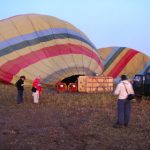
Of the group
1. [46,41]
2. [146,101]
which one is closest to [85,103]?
[146,101]

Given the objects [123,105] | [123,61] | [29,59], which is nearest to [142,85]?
[123,105]

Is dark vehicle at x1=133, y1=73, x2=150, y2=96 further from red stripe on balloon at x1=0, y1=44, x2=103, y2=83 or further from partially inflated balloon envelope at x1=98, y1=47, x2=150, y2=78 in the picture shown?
partially inflated balloon envelope at x1=98, y1=47, x2=150, y2=78

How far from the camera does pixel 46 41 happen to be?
2717 cm

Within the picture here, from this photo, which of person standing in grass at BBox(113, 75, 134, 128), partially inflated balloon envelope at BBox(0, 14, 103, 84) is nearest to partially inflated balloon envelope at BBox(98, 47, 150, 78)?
partially inflated balloon envelope at BBox(0, 14, 103, 84)

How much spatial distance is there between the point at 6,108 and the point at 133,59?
24.7 meters

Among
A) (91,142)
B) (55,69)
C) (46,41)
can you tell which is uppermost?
(46,41)

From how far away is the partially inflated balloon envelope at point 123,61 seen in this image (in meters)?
38.2

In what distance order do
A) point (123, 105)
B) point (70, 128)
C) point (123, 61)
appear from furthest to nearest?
point (123, 61)
point (123, 105)
point (70, 128)

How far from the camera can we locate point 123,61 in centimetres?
3872

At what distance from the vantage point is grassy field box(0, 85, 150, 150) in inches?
332

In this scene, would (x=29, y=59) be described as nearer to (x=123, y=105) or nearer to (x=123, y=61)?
(x=123, y=61)

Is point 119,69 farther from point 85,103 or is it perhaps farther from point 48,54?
point 85,103

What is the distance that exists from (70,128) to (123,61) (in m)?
28.4

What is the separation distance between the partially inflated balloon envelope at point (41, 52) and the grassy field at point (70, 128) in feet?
30.9
